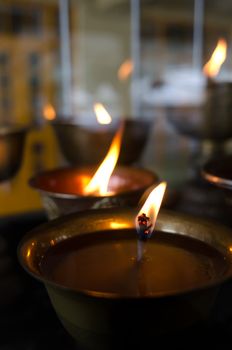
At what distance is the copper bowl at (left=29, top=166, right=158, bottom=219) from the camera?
0.51 metres

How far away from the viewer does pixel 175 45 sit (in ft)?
11.9

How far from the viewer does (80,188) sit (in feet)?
2.06

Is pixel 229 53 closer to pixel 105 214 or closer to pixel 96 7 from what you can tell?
pixel 96 7

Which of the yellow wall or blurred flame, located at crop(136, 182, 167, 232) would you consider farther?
the yellow wall

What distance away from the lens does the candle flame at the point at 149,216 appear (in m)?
0.37

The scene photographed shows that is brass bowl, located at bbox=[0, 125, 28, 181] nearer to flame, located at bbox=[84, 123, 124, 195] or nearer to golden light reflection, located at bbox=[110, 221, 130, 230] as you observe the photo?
flame, located at bbox=[84, 123, 124, 195]

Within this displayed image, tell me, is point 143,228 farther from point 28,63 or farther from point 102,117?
point 28,63

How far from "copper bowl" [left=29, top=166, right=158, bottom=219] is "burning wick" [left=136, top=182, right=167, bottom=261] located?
0.33 ft

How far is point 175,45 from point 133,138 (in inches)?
119

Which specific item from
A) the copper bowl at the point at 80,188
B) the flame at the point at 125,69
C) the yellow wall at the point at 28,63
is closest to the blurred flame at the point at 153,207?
the copper bowl at the point at 80,188

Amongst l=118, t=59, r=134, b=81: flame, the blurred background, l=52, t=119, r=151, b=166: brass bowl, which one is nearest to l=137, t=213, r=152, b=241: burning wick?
l=52, t=119, r=151, b=166: brass bowl

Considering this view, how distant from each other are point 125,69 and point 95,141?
2.81 meters

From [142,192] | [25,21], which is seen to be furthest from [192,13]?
[142,192]

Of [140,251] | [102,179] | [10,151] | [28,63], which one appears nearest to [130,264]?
[140,251]
